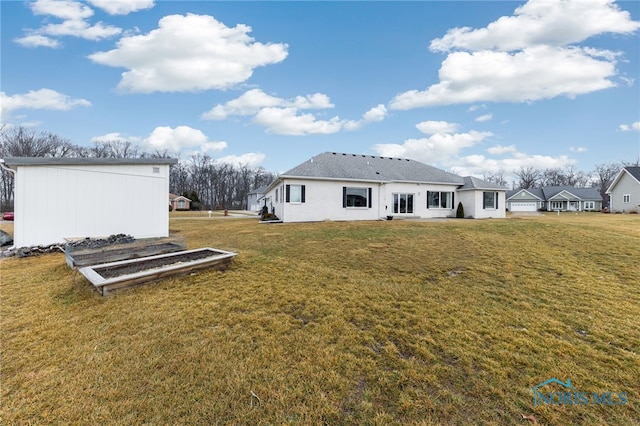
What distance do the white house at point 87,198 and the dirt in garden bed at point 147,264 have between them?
4.97m

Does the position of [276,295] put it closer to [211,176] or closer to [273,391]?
[273,391]

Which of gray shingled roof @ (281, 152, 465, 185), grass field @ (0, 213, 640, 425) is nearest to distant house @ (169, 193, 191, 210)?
gray shingled roof @ (281, 152, 465, 185)

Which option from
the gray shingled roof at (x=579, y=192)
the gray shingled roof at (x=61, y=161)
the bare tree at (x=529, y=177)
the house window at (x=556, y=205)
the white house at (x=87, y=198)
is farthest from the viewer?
the bare tree at (x=529, y=177)

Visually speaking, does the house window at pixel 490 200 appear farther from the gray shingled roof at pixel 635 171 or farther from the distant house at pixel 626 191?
the gray shingled roof at pixel 635 171

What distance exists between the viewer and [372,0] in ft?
37.8

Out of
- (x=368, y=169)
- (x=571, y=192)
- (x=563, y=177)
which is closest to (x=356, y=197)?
(x=368, y=169)

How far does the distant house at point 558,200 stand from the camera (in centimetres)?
4434

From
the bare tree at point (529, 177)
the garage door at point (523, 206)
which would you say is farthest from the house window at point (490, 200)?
the bare tree at point (529, 177)

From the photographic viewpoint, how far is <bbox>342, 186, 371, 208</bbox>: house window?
17.6m

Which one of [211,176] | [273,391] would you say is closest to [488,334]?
[273,391]

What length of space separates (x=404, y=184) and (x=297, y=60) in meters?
10.5

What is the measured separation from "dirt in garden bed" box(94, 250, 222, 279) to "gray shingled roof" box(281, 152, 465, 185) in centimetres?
975

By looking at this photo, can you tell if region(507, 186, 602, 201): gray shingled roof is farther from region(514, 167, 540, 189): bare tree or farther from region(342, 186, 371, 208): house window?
region(342, 186, 371, 208): house window

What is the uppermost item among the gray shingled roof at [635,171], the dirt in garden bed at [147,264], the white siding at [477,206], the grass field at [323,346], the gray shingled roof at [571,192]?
the gray shingled roof at [635,171]
